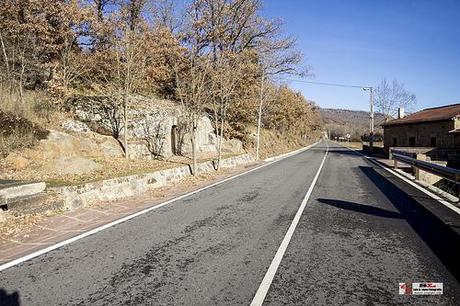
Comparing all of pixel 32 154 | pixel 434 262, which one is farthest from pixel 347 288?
pixel 32 154

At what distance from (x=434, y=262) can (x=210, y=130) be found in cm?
2293

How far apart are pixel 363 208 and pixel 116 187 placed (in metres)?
7.16

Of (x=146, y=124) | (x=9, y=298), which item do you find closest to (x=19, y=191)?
(x=9, y=298)

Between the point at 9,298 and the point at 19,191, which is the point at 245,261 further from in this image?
the point at 19,191

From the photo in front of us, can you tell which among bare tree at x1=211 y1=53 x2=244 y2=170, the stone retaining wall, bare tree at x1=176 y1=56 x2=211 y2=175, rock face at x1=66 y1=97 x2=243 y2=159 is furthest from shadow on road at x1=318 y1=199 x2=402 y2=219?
rock face at x1=66 y1=97 x2=243 y2=159

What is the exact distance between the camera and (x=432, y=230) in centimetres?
701

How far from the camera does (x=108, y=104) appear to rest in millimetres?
19203

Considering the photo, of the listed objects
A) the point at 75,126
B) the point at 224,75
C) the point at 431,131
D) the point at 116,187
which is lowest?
the point at 116,187

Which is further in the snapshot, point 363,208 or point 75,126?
point 75,126

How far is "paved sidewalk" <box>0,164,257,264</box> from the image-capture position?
613 centimetres

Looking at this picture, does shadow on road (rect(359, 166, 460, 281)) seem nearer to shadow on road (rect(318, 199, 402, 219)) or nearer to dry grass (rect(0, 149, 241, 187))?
shadow on road (rect(318, 199, 402, 219))

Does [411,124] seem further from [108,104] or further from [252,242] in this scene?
[252,242]

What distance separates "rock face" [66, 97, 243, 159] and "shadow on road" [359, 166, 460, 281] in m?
12.8

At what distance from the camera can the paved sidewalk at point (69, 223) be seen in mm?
6132
